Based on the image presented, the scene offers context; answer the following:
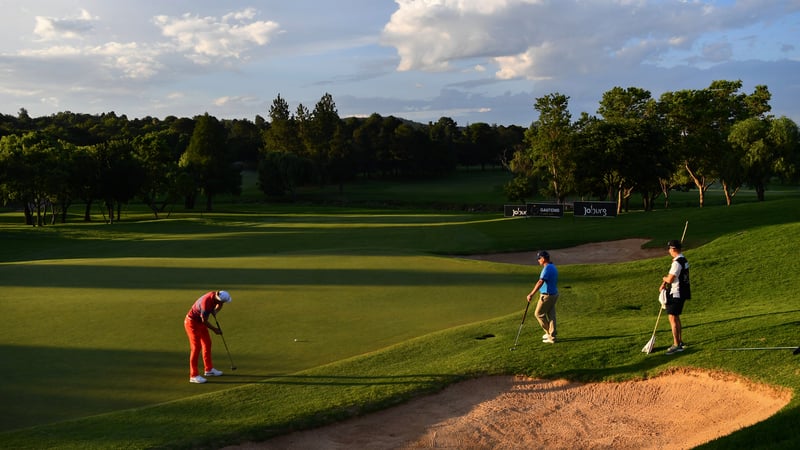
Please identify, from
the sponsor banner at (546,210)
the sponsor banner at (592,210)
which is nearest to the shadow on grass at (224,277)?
the sponsor banner at (592,210)

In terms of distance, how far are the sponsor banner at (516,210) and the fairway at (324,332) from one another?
1919cm

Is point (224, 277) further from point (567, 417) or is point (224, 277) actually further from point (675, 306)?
point (675, 306)

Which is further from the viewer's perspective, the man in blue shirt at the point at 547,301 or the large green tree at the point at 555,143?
the large green tree at the point at 555,143

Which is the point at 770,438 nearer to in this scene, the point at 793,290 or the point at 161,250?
the point at 793,290

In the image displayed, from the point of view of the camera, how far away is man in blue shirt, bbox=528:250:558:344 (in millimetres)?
14039

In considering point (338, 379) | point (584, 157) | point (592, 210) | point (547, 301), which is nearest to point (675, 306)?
point (547, 301)

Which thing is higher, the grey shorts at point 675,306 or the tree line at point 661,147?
the tree line at point 661,147

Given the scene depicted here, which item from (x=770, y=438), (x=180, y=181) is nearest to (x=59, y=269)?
(x=770, y=438)

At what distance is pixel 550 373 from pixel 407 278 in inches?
506

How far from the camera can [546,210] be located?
50438 millimetres

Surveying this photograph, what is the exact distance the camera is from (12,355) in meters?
14.7

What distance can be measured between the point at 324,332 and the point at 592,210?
3520cm

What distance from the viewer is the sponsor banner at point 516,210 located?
2052 inches

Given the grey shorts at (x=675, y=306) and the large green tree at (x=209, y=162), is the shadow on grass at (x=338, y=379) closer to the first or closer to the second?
the grey shorts at (x=675, y=306)
